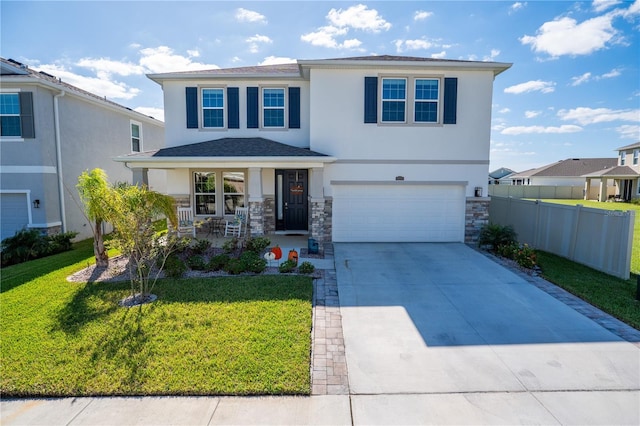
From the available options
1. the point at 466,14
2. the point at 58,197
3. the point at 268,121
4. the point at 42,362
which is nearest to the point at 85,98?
the point at 58,197

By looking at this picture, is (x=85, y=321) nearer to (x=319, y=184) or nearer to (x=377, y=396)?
(x=377, y=396)

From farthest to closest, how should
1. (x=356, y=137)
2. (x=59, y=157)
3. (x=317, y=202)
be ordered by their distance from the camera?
(x=59, y=157) → (x=356, y=137) → (x=317, y=202)

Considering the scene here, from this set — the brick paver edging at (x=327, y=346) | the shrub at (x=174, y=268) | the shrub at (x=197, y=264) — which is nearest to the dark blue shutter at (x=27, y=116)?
the shrub at (x=174, y=268)

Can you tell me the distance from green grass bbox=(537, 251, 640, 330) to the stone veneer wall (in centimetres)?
246

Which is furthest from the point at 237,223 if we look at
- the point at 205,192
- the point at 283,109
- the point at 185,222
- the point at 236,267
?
the point at 283,109

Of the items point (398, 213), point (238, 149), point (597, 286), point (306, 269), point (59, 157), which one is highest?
point (238, 149)

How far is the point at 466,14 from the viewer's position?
394 inches

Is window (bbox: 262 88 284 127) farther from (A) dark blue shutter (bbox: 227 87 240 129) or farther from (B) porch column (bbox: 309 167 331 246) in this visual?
(B) porch column (bbox: 309 167 331 246)

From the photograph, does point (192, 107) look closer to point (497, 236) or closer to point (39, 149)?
point (39, 149)

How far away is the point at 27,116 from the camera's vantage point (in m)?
11.6

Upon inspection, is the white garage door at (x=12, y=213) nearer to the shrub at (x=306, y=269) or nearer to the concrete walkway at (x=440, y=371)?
the shrub at (x=306, y=269)

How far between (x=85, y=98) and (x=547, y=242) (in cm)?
1784

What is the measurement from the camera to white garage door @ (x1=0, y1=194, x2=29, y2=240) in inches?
471

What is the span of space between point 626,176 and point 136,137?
40499 millimetres
